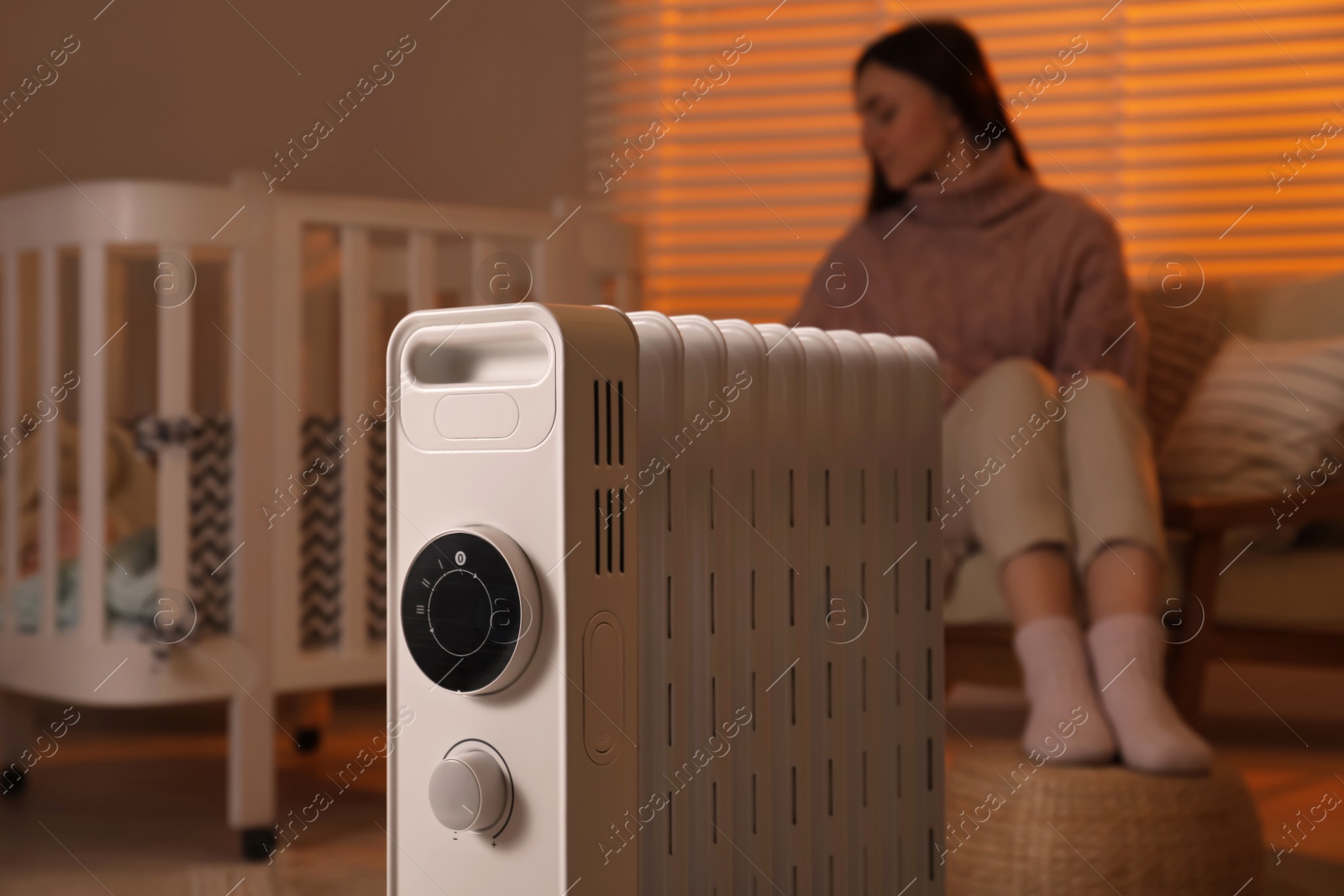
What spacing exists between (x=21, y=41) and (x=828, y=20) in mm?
1251

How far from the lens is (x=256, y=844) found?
1.33 metres

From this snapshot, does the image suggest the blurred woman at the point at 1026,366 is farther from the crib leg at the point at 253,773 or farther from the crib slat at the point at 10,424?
the crib slat at the point at 10,424

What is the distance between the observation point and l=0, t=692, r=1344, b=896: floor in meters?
1.24

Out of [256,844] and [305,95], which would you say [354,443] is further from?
[305,95]

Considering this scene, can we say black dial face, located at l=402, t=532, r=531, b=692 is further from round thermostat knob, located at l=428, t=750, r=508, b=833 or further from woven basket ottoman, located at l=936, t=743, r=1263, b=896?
woven basket ottoman, located at l=936, t=743, r=1263, b=896

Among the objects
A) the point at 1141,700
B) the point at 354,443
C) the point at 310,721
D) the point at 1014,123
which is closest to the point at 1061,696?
the point at 1141,700

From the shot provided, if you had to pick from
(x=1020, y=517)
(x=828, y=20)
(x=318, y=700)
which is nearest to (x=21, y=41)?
(x=318, y=700)

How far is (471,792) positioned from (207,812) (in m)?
1.00

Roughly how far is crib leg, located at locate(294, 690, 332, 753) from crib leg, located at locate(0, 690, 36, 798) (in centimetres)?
33

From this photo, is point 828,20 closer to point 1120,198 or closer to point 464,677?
point 1120,198

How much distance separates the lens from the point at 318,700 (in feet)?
5.97

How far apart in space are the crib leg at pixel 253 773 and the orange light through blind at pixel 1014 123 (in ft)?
3.38

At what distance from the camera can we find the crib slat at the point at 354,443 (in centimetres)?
143

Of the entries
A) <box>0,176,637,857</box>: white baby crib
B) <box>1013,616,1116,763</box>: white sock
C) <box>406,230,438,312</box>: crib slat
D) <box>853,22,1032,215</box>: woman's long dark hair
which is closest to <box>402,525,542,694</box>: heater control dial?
<box>1013,616,1116,763</box>: white sock
